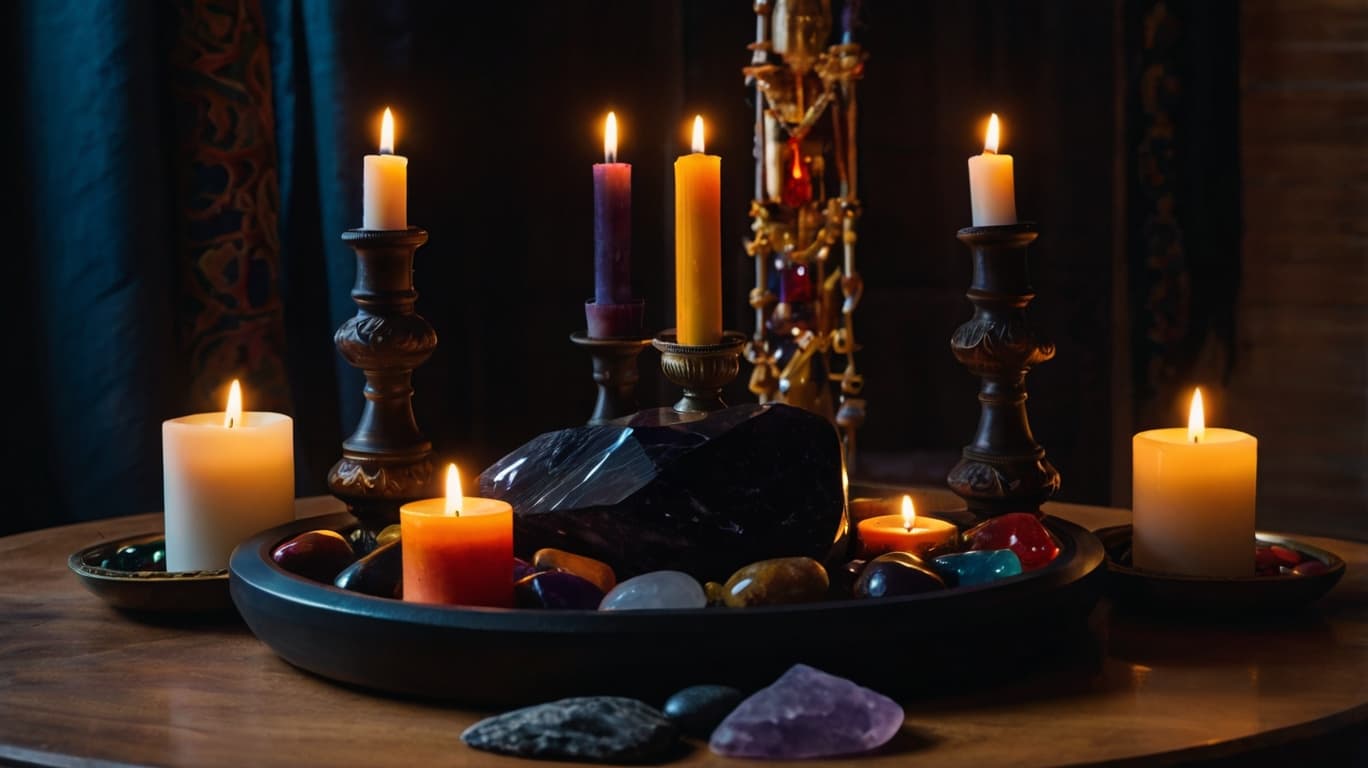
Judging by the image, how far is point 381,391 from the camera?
0.92 metres

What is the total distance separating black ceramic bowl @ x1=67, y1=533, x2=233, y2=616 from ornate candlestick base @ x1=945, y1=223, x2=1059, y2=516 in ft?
1.45

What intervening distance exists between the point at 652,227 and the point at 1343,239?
0.84 metres

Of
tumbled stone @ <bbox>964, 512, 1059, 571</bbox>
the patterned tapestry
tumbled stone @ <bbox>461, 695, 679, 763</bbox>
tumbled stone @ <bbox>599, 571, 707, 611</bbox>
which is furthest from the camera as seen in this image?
the patterned tapestry

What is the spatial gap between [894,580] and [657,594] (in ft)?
0.38

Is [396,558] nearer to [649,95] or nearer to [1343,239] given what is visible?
[649,95]

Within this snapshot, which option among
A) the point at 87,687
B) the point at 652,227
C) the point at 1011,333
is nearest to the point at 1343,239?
the point at 652,227

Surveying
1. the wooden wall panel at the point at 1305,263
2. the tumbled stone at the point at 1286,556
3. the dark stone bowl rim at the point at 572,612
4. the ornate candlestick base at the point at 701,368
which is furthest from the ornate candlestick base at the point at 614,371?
the wooden wall panel at the point at 1305,263

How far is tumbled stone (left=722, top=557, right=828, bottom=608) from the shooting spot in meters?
0.72

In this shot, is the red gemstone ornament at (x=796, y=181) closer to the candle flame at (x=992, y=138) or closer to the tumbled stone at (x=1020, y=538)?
the candle flame at (x=992, y=138)

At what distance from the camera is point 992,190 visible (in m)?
0.91

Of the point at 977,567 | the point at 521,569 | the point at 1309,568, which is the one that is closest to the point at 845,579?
the point at 977,567

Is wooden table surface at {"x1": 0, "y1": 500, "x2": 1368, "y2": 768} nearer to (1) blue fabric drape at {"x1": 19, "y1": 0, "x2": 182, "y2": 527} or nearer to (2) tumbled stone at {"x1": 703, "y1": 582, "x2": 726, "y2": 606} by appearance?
(2) tumbled stone at {"x1": 703, "y1": 582, "x2": 726, "y2": 606}

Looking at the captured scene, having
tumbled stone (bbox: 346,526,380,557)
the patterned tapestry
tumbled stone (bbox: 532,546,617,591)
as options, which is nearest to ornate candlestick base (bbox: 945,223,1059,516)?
tumbled stone (bbox: 532,546,617,591)

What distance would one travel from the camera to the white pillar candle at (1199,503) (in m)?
0.84
